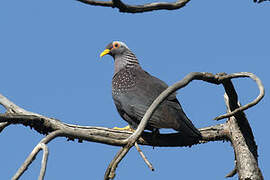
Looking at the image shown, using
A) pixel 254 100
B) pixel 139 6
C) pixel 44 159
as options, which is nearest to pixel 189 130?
pixel 254 100

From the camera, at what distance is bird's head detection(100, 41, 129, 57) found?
7.47m

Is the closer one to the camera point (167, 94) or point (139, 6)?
point (139, 6)

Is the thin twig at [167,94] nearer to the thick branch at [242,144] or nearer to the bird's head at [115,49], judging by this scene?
the thick branch at [242,144]

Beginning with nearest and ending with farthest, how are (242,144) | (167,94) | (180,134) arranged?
(167,94) < (242,144) < (180,134)

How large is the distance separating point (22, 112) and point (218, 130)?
2143 mm

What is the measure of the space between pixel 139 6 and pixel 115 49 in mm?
3718

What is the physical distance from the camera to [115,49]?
7512 mm

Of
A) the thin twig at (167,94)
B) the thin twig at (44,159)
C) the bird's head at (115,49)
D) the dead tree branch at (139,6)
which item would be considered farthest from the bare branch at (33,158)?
the bird's head at (115,49)

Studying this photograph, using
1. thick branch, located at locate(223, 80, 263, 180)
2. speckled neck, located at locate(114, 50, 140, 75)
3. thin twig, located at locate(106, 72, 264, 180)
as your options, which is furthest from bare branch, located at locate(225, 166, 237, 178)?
speckled neck, located at locate(114, 50, 140, 75)

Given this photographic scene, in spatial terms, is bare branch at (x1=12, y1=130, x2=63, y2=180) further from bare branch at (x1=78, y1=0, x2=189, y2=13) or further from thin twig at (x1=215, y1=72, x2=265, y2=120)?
thin twig at (x1=215, y1=72, x2=265, y2=120)

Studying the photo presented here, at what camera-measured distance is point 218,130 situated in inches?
229

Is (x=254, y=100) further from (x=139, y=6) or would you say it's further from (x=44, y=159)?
(x=44, y=159)

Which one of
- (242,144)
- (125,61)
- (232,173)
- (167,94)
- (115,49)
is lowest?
(232,173)

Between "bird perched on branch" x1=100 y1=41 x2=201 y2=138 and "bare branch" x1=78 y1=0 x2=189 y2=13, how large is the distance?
78.5 inches
